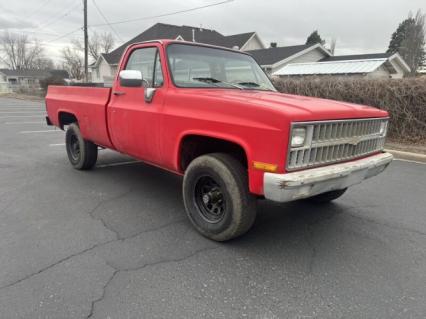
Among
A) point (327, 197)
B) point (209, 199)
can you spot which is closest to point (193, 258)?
point (209, 199)

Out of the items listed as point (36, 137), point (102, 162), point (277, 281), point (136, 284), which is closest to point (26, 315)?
point (136, 284)

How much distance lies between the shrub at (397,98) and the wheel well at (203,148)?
23.4 feet

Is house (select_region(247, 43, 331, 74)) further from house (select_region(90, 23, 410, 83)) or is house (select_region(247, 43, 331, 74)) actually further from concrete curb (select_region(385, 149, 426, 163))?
concrete curb (select_region(385, 149, 426, 163))

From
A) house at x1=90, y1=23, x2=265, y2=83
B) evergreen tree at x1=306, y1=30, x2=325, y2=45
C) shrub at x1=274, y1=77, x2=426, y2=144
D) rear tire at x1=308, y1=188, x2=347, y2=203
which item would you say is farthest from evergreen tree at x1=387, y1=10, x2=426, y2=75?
rear tire at x1=308, y1=188, x2=347, y2=203

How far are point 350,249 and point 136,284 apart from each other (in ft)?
6.55

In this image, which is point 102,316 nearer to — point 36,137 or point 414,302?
point 414,302

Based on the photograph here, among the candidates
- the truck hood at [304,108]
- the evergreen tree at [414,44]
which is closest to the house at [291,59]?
the truck hood at [304,108]

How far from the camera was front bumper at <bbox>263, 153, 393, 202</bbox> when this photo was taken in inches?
101

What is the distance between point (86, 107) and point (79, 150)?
97 centimetres

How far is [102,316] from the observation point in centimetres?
226

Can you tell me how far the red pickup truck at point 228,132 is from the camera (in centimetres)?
266

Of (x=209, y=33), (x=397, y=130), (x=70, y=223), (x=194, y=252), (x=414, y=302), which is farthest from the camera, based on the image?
(x=209, y=33)

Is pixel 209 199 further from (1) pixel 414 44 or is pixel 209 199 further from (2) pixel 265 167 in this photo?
(1) pixel 414 44

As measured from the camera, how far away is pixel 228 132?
291 cm
